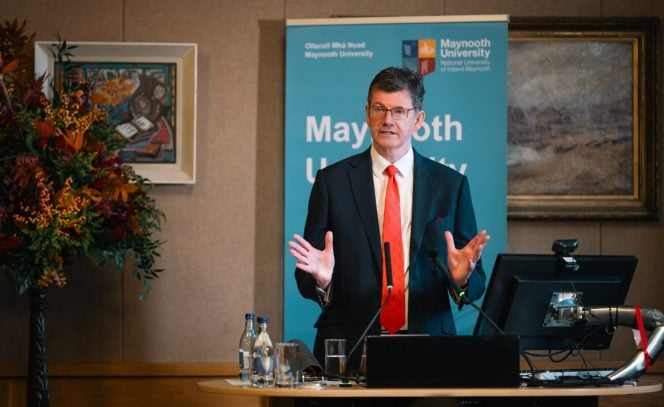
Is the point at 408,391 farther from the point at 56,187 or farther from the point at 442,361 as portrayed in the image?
the point at 56,187

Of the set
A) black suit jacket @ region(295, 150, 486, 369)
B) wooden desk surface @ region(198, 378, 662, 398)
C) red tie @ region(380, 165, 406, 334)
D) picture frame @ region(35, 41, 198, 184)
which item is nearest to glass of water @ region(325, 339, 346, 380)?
wooden desk surface @ region(198, 378, 662, 398)

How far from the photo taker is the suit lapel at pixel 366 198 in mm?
3836

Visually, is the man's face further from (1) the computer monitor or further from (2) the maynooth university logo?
(1) the computer monitor

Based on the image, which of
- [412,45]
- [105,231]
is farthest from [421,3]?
[105,231]

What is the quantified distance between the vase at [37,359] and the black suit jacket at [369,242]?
1154 mm

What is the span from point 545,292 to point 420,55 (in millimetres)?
1793

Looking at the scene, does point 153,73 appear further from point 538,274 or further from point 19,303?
point 538,274

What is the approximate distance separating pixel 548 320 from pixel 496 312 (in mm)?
171

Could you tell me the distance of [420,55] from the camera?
4410 mm

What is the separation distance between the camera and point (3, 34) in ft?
13.4

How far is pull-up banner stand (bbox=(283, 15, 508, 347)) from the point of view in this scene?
171 inches

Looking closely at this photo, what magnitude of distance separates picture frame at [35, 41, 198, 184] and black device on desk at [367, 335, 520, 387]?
2017 millimetres

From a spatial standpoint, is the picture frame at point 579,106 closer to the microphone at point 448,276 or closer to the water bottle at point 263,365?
the microphone at point 448,276

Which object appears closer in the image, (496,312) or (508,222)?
(496,312)
